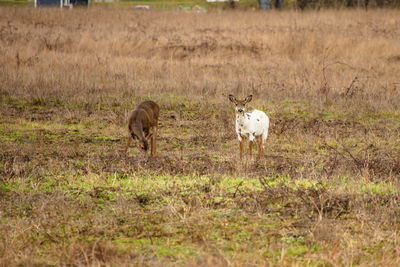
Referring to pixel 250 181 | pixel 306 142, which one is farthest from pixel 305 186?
pixel 306 142

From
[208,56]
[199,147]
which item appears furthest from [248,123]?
[208,56]

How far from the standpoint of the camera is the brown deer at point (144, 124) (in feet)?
29.9

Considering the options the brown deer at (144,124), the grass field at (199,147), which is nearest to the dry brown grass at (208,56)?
the grass field at (199,147)

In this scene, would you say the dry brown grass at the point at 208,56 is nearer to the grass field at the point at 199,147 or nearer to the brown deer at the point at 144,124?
the grass field at the point at 199,147

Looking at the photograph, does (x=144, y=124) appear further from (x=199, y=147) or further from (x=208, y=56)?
(x=208, y=56)

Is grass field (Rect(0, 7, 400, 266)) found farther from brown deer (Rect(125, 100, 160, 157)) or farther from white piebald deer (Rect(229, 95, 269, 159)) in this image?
white piebald deer (Rect(229, 95, 269, 159))

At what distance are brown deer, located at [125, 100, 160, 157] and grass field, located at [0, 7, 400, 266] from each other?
1.00 ft

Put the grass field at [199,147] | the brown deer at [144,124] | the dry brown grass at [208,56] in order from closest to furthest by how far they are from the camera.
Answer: the grass field at [199,147] < the brown deer at [144,124] < the dry brown grass at [208,56]

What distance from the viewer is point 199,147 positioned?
10.4 metres

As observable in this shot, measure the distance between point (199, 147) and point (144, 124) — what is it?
1.25m

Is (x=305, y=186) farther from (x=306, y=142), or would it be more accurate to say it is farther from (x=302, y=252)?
(x=306, y=142)

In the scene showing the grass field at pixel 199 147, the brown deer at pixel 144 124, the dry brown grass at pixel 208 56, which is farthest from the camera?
the dry brown grass at pixel 208 56

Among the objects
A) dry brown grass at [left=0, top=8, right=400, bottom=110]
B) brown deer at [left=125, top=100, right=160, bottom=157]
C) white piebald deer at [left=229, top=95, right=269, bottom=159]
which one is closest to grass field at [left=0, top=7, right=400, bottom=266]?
dry brown grass at [left=0, top=8, right=400, bottom=110]

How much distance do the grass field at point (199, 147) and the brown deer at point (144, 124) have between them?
0.31 metres
